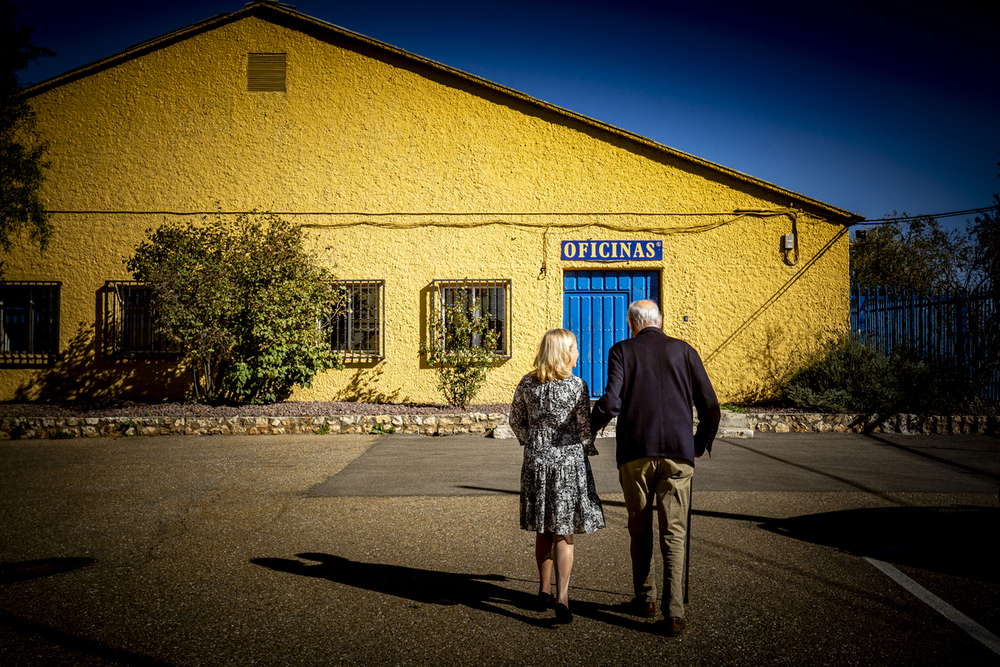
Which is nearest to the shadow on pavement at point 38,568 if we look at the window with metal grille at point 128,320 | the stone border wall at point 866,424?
the window with metal grille at point 128,320

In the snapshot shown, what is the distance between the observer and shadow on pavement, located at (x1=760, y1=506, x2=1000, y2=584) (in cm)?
403

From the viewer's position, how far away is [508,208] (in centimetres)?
1211

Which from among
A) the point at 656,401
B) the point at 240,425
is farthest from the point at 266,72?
the point at 656,401

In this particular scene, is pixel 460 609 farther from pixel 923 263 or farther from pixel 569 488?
pixel 923 263

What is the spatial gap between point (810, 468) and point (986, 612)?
12.7 ft

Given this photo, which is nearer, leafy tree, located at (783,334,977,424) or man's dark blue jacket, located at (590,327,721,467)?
man's dark blue jacket, located at (590,327,721,467)

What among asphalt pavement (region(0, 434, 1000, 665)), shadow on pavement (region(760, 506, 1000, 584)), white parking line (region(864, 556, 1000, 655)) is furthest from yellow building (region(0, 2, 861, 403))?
white parking line (region(864, 556, 1000, 655))

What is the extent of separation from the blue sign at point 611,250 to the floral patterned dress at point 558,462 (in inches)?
349

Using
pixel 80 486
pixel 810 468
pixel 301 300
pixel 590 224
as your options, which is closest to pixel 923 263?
pixel 590 224

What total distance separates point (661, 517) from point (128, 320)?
12260mm

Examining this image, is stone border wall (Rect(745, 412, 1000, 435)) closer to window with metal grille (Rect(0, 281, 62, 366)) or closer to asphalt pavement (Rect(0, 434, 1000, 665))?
asphalt pavement (Rect(0, 434, 1000, 665))

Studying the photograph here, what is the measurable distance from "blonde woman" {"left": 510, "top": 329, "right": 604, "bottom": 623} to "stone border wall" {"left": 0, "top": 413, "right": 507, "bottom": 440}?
6489 millimetres

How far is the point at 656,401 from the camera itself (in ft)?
10.7

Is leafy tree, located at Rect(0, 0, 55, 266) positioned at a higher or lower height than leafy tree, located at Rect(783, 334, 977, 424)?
higher
